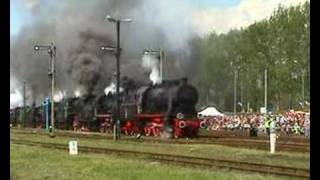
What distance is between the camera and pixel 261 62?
2480 inches

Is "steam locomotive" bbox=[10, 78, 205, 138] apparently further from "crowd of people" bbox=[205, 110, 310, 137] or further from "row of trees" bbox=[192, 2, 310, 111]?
"row of trees" bbox=[192, 2, 310, 111]

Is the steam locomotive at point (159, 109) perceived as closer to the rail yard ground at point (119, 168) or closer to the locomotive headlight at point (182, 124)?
the locomotive headlight at point (182, 124)

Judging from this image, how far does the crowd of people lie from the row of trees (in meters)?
4.84

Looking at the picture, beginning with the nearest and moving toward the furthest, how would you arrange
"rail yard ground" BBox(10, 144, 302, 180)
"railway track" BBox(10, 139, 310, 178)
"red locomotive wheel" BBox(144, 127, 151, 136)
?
"rail yard ground" BBox(10, 144, 302, 180) < "railway track" BBox(10, 139, 310, 178) < "red locomotive wheel" BBox(144, 127, 151, 136)

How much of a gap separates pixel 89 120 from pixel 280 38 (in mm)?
26460

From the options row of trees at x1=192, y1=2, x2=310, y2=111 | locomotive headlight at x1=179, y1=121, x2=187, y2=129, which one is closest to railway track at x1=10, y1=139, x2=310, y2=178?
locomotive headlight at x1=179, y1=121, x2=187, y2=129

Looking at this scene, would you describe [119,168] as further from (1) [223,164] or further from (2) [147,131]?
(2) [147,131]

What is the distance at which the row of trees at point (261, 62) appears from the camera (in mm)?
56031

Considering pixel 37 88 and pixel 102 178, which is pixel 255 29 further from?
pixel 102 178

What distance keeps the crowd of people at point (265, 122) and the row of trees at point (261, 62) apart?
484 centimetres

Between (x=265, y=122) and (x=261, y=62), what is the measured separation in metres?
30.2

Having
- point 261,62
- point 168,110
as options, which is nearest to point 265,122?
point 168,110

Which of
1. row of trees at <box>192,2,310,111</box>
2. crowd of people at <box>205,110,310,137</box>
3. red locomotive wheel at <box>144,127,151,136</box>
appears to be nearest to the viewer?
red locomotive wheel at <box>144,127,151,136</box>

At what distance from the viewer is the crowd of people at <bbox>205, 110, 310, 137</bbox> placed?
33469 millimetres
